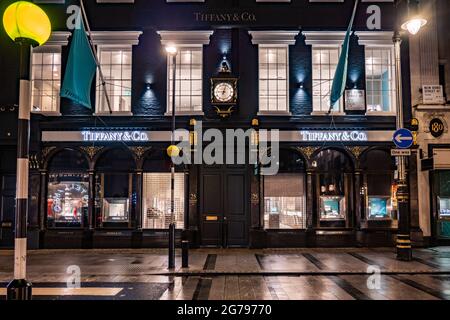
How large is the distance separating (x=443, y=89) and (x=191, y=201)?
39.5 ft

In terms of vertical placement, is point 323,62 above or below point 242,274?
above

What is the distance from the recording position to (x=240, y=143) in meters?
17.5

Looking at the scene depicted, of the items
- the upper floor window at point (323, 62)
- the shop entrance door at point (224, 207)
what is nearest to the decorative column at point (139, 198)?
the shop entrance door at point (224, 207)

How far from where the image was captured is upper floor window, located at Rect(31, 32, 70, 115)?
18.0m

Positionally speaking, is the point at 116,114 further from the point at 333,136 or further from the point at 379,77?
the point at 379,77

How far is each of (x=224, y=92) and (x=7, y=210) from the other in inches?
416

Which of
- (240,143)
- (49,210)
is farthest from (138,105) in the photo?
(49,210)

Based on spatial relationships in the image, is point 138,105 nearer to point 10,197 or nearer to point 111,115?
point 111,115

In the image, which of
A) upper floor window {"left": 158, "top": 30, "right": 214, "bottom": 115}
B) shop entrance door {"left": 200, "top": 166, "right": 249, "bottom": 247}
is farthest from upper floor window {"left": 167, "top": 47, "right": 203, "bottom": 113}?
shop entrance door {"left": 200, "top": 166, "right": 249, "bottom": 247}

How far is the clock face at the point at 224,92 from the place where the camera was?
17.2 meters

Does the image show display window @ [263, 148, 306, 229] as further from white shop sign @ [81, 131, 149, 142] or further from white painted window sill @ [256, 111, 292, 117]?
white shop sign @ [81, 131, 149, 142]

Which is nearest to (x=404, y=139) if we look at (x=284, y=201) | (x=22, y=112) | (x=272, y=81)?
(x=284, y=201)

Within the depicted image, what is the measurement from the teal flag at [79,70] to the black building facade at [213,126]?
3057 millimetres

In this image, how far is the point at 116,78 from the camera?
18047 millimetres
